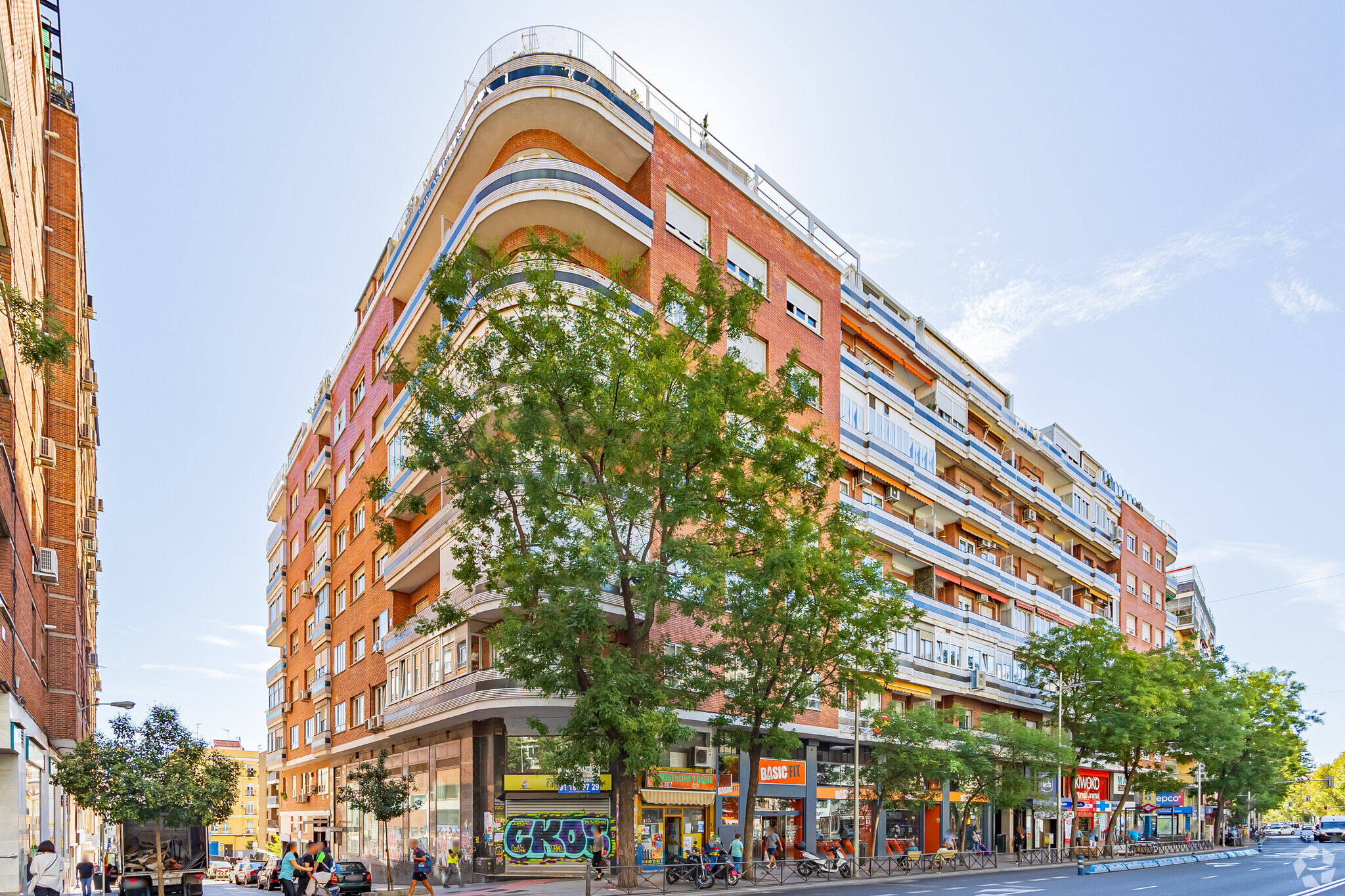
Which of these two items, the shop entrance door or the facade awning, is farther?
the shop entrance door

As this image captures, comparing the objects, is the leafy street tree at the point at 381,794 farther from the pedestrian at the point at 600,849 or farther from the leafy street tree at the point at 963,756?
the leafy street tree at the point at 963,756

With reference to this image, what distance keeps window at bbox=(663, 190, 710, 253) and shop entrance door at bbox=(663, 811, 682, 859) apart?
19.3 m

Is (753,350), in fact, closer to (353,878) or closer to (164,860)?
(353,878)

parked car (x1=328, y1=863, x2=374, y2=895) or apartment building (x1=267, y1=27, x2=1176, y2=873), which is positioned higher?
apartment building (x1=267, y1=27, x2=1176, y2=873)

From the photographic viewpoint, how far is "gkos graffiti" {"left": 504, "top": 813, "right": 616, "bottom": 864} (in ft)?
108

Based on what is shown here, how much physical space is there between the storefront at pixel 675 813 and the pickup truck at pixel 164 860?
13613mm

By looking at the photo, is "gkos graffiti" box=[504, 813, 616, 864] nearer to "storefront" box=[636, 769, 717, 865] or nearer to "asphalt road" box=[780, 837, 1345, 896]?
"storefront" box=[636, 769, 717, 865]

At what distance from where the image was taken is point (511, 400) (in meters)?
26.5

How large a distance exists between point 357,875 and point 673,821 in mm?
10258

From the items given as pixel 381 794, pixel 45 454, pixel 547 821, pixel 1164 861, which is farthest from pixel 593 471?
pixel 1164 861

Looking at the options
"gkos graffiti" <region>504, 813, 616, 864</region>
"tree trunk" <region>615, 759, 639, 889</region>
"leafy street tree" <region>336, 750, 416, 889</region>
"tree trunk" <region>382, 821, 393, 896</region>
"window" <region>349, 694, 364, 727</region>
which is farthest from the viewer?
"window" <region>349, 694, 364, 727</region>

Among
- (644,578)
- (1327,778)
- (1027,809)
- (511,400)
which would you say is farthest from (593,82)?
(1327,778)

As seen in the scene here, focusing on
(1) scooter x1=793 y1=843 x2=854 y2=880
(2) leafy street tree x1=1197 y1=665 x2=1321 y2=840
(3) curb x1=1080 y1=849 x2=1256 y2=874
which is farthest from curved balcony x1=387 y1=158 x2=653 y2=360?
(2) leafy street tree x1=1197 y1=665 x2=1321 y2=840

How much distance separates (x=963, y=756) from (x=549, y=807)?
17.5 m
